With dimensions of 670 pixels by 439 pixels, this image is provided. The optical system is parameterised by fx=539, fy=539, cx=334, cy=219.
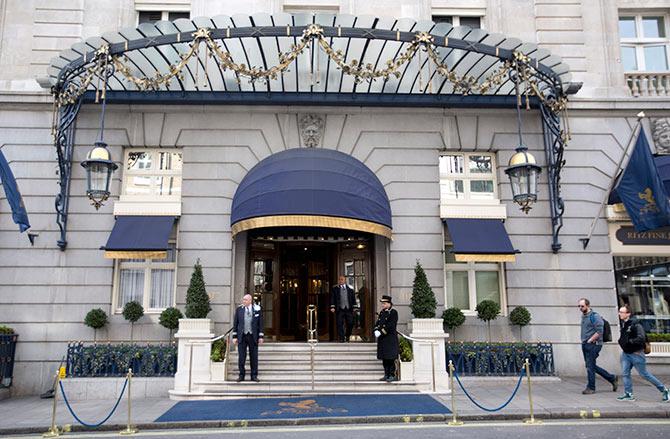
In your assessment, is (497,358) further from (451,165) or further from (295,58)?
(295,58)

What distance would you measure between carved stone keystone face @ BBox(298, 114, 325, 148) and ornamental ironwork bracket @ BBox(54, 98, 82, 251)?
20.2ft

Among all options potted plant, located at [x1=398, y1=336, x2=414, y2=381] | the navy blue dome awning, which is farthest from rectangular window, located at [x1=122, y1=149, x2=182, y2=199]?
potted plant, located at [x1=398, y1=336, x2=414, y2=381]

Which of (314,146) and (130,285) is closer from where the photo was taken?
(130,285)

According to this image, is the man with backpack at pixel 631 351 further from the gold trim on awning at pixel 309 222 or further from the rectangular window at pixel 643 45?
the rectangular window at pixel 643 45

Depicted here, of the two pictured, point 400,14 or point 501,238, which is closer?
point 501,238

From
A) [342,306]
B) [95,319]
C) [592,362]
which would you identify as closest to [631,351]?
[592,362]

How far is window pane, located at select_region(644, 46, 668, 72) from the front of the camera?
17.2m

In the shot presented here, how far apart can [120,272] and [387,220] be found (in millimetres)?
7747

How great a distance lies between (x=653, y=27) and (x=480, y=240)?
31.7 ft

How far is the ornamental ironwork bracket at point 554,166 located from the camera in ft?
50.1

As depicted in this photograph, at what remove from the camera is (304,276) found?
59.7ft

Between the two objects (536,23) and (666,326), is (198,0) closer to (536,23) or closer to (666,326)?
(536,23)

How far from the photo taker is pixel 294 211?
1363 cm

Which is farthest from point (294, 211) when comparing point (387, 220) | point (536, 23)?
point (536, 23)
